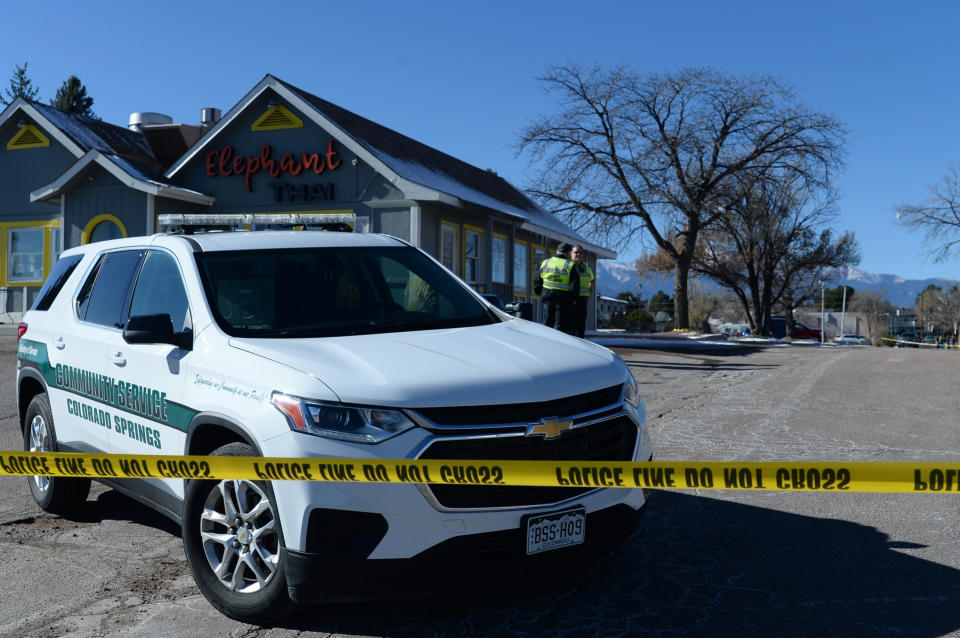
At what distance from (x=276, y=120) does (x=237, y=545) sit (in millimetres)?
18684

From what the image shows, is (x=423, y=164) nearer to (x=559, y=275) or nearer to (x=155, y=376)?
(x=559, y=275)

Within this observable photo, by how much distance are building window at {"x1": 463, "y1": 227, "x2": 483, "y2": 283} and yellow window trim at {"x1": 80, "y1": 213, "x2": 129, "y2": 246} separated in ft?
27.1

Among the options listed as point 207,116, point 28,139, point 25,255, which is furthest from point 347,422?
point 207,116

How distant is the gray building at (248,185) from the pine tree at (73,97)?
1526 inches

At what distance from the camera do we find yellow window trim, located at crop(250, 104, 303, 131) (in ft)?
68.8

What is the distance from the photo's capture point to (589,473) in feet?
11.0

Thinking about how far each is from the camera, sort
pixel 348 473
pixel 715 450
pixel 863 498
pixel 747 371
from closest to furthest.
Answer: pixel 348 473, pixel 863 498, pixel 715 450, pixel 747 371

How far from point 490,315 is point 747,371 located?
37.3 feet

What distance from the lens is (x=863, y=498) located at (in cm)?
580

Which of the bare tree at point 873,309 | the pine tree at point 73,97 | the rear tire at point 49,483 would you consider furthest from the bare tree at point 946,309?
the rear tire at point 49,483

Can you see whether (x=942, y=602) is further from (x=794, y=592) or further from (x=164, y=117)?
(x=164, y=117)

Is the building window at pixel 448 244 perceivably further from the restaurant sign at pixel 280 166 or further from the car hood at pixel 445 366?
the car hood at pixel 445 366

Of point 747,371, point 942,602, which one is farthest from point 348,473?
point 747,371

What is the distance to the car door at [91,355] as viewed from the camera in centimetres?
498
